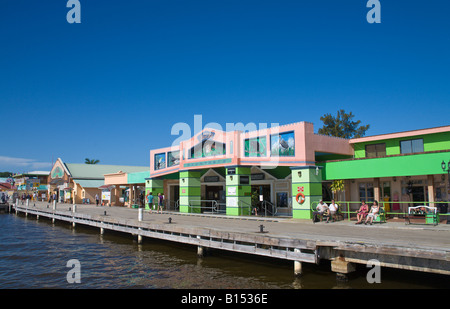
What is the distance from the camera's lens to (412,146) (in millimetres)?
21812

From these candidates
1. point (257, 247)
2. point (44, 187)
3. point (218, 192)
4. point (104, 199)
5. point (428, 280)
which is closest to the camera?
point (428, 280)

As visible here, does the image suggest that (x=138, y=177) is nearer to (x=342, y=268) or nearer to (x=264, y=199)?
(x=264, y=199)

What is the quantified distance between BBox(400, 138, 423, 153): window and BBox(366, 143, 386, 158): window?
3.83 feet

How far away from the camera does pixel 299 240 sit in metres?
11.3

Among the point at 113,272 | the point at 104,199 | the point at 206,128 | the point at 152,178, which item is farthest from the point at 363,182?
the point at 104,199

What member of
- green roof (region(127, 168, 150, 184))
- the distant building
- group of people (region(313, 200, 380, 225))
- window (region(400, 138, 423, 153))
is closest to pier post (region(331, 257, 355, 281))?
group of people (region(313, 200, 380, 225))

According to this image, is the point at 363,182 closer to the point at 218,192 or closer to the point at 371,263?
the point at 218,192

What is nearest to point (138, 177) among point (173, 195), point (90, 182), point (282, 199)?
point (173, 195)

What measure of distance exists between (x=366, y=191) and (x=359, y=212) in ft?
19.9

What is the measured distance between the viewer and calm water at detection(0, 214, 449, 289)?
1105 centimetres

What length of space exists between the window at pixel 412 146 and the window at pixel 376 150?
1166 mm

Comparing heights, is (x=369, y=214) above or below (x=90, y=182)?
below

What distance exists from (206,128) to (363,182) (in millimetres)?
11542

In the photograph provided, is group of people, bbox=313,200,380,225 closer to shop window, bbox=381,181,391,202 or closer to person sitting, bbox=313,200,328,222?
person sitting, bbox=313,200,328,222
